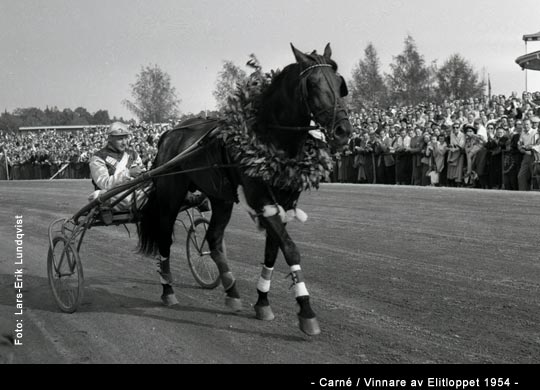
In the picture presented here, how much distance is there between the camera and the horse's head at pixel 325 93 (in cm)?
448

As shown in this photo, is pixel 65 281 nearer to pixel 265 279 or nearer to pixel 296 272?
pixel 265 279

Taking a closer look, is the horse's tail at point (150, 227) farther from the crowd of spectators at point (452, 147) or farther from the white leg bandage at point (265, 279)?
the crowd of spectators at point (452, 147)

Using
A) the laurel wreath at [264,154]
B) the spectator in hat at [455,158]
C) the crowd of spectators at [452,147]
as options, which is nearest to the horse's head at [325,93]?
the laurel wreath at [264,154]

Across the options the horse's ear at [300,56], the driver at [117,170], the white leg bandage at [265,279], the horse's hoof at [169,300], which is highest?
the horse's ear at [300,56]

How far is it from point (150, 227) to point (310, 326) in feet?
8.30

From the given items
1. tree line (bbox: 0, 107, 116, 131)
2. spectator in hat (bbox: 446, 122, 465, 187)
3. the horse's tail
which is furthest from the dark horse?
tree line (bbox: 0, 107, 116, 131)

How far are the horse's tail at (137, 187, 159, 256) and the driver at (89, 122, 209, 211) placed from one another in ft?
0.27

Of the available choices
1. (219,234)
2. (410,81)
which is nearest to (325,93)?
(219,234)

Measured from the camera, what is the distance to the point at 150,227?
21.9ft

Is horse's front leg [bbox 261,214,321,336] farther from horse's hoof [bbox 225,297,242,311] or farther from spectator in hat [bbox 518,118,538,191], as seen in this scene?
spectator in hat [bbox 518,118,538,191]

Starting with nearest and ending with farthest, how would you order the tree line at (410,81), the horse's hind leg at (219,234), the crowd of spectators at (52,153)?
the horse's hind leg at (219,234)
the crowd of spectators at (52,153)
the tree line at (410,81)

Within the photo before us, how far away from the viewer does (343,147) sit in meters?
4.70

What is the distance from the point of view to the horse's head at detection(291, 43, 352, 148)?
14.7 ft

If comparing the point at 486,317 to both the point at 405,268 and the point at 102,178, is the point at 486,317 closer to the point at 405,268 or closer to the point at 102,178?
the point at 405,268
